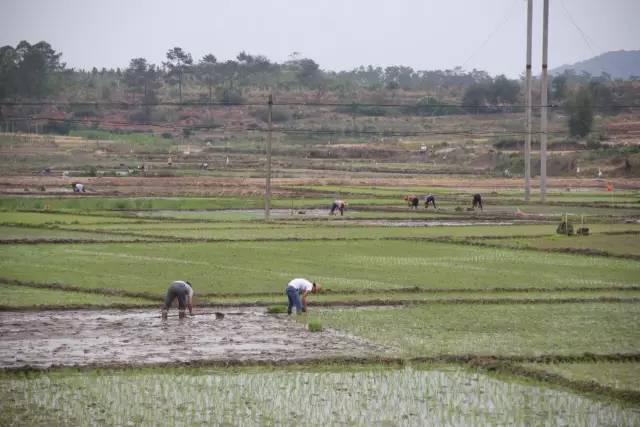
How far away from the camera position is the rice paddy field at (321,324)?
14.2 m

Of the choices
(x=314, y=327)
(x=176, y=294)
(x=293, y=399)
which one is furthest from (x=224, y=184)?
(x=293, y=399)

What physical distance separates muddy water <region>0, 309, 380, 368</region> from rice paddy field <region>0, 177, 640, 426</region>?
6 centimetres

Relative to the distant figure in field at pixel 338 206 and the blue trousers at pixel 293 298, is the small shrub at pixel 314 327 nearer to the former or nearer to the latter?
the blue trousers at pixel 293 298

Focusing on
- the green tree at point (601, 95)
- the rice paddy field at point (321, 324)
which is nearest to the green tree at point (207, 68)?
the green tree at point (601, 95)

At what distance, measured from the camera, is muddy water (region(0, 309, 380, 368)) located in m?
17.2

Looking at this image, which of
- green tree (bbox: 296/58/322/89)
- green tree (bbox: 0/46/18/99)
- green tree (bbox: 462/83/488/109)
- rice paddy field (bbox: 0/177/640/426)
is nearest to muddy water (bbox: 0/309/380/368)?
rice paddy field (bbox: 0/177/640/426)

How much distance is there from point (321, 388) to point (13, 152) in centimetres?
7353

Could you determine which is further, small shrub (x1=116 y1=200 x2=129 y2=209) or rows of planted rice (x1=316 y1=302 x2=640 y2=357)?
small shrub (x1=116 y1=200 x2=129 y2=209)

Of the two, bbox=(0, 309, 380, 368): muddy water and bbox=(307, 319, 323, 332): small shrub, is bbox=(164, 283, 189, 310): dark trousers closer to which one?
bbox=(0, 309, 380, 368): muddy water

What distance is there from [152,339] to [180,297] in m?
2.01

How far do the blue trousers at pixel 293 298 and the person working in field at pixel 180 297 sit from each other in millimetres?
1985

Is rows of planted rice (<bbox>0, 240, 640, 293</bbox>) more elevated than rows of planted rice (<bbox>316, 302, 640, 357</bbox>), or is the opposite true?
rows of planted rice (<bbox>0, 240, 640, 293</bbox>)

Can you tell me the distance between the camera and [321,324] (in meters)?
20.3

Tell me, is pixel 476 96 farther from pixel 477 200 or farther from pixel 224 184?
pixel 477 200
